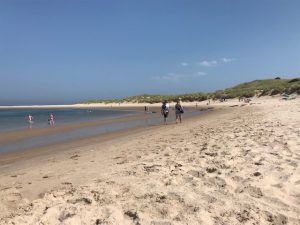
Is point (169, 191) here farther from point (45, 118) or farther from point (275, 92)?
point (275, 92)

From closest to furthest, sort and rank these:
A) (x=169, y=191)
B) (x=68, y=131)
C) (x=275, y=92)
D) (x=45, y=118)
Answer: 1. (x=169, y=191)
2. (x=68, y=131)
3. (x=45, y=118)
4. (x=275, y=92)

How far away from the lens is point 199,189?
5.45 metres

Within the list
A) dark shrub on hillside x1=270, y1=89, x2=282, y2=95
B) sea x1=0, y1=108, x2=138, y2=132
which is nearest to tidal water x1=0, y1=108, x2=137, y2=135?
sea x1=0, y1=108, x2=138, y2=132

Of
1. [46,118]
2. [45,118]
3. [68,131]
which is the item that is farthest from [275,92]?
[68,131]

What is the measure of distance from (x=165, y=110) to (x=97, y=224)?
881 inches

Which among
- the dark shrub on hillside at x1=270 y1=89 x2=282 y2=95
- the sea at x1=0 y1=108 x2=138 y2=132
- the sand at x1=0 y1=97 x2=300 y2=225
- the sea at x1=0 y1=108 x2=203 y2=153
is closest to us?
the sand at x1=0 y1=97 x2=300 y2=225

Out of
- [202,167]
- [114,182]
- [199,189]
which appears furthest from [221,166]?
[114,182]

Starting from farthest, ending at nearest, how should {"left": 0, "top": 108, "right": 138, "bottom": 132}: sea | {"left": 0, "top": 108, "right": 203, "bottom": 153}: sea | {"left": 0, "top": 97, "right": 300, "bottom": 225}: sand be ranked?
{"left": 0, "top": 108, "right": 138, "bottom": 132}: sea < {"left": 0, "top": 108, "right": 203, "bottom": 153}: sea < {"left": 0, "top": 97, "right": 300, "bottom": 225}: sand

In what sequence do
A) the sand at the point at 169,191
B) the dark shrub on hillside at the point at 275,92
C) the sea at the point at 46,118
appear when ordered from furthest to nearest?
the dark shrub on hillside at the point at 275,92
the sea at the point at 46,118
the sand at the point at 169,191

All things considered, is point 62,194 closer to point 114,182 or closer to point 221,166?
point 114,182

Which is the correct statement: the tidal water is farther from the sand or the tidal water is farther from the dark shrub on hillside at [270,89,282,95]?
the sand

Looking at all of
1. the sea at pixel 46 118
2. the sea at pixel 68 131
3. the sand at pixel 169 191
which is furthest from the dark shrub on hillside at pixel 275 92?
the sand at pixel 169 191

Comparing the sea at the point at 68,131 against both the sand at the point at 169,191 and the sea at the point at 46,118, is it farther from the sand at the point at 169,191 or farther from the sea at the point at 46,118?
the sand at the point at 169,191

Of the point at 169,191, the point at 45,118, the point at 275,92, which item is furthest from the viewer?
the point at 275,92
